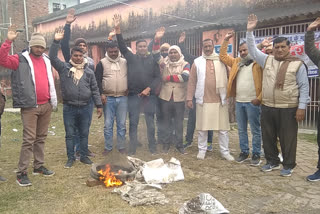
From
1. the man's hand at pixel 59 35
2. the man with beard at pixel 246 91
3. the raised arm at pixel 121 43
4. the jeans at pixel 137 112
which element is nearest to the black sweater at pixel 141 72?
the raised arm at pixel 121 43

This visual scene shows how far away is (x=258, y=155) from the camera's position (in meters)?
5.01

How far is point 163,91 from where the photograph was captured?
5.59 metres

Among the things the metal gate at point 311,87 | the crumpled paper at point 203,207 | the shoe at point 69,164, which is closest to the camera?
the crumpled paper at point 203,207

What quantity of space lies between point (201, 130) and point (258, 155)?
1.07 m

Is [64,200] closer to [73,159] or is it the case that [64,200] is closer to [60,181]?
[60,181]

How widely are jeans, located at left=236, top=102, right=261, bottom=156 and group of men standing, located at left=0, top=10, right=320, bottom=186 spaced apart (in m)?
0.02

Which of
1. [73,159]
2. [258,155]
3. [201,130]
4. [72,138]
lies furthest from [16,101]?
[258,155]

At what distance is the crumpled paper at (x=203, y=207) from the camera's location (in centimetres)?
311

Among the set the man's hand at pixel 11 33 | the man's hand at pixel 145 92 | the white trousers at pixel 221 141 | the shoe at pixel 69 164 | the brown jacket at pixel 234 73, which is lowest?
the shoe at pixel 69 164

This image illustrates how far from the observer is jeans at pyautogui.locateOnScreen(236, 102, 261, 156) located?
4887 millimetres

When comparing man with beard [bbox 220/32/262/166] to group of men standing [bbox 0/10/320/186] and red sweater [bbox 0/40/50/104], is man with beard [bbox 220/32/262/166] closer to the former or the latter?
group of men standing [bbox 0/10/320/186]

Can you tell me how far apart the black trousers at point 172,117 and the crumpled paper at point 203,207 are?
2.53 meters

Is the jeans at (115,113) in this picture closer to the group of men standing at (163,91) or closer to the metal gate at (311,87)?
the group of men standing at (163,91)

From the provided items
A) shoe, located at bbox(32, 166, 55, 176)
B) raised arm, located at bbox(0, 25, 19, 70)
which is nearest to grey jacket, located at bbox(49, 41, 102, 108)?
raised arm, located at bbox(0, 25, 19, 70)
